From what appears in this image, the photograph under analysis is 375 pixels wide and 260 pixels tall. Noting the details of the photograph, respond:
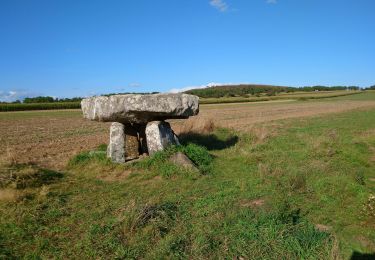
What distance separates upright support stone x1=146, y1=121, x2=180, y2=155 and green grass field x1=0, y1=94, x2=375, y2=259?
20.7 inches

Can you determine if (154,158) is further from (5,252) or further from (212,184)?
(5,252)

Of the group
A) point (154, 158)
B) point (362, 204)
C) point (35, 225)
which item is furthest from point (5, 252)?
point (362, 204)

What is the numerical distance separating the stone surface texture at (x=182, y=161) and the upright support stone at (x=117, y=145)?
4.95 feet

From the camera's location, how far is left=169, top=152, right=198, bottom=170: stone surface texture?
31.5 ft

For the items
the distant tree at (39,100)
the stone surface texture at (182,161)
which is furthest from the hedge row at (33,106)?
the stone surface texture at (182,161)

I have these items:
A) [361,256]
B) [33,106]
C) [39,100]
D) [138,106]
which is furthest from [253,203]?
[39,100]

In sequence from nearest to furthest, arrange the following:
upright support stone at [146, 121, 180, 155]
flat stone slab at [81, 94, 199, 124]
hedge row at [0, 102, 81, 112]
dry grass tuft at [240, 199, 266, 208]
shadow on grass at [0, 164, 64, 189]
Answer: dry grass tuft at [240, 199, 266, 208] < shadow on grass at [0, 164, 64, 189] < flat stone slab at [81, 94, 199, 124] < upright support stone at [146, 121, 180, 155] < hedge row at [0, 102, 81, 112]

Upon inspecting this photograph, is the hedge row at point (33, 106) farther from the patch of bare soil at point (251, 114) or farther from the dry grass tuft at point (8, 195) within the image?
the dry grass tuft at point (8, 195)

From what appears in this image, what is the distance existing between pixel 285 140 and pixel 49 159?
9199mm

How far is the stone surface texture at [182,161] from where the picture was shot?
31.5 feet

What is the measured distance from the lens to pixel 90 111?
11164mm

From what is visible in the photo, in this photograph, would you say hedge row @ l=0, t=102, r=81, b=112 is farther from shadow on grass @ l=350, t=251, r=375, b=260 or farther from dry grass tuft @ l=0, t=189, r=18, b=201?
shadow on grass @ l=350, t=251, r=375, b=260

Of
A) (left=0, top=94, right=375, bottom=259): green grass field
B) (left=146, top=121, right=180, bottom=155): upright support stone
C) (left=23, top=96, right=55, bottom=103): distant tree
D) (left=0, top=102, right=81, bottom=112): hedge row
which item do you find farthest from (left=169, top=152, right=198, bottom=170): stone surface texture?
(left=23, top=96, right=55, bottom=103): distant tree

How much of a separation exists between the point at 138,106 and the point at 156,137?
1.04 m
